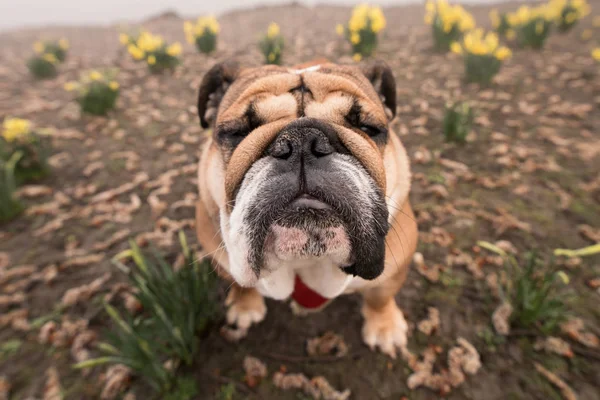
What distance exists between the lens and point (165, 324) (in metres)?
1.69

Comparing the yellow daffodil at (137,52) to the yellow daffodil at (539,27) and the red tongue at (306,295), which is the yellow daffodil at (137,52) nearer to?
the red tongue at (306,295)

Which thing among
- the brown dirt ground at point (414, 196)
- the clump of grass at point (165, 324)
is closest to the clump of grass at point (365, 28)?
the brown dirt ground at point (414, 196)

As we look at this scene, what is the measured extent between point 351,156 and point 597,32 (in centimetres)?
852

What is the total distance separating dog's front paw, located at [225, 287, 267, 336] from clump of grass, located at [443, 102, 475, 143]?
2930 mm

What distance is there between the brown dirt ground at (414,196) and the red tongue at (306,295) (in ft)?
1.27

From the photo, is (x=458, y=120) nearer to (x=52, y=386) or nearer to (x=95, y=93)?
(x=52, y=386)

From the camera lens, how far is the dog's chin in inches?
43.2

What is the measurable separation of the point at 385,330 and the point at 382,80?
1.58 meters

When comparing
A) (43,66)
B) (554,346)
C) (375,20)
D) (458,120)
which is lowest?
(554,346)

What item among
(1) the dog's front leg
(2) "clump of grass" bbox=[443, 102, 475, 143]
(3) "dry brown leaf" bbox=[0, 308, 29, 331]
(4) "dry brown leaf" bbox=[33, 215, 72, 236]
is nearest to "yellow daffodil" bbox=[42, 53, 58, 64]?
(4) "dry brown leaf" bbox=[33, 215, 72, 236]

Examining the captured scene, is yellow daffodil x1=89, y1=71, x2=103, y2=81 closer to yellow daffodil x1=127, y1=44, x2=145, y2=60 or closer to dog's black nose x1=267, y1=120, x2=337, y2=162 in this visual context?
yellow daffodil x1=127, y1=44, x2=145, y2=60

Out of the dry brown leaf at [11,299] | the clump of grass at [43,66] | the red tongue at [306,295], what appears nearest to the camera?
the red tongue at [306,295]

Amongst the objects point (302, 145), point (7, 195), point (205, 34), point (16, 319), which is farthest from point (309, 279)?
point (205, 34)

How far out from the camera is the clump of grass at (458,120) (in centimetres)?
355
